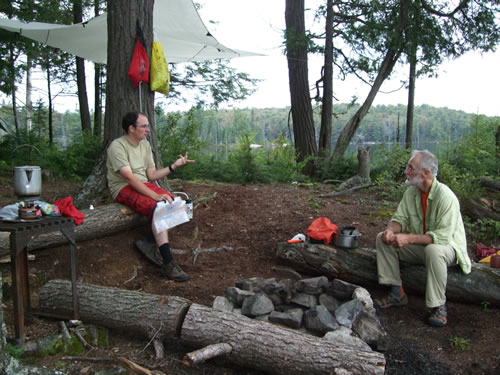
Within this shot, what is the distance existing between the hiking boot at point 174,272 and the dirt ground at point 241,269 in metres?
0.06

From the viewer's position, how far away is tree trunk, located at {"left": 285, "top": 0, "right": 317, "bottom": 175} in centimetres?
948

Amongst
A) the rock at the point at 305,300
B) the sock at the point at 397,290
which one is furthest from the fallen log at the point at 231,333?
the sock at the point at 397,290

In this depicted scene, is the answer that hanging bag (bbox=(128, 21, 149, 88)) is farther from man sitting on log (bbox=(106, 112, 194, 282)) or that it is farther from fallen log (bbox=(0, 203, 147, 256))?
fallen log (bbox=(0, 203, 147, 256))

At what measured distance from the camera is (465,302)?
3520 millimetres

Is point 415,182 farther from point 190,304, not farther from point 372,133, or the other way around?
point 372,133

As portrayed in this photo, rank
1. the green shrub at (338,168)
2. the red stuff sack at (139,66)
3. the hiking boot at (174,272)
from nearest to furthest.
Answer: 1. the hiking boot at (174,272)
2. the red stuff sack at (139,66)
3. the green shrub at (338,168)

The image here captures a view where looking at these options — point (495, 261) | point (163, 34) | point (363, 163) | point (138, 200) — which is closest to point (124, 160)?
point (138, 200)

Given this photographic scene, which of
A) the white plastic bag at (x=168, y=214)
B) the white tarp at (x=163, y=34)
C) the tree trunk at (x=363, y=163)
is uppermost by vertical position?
the white tarp at (x=163, y=34)

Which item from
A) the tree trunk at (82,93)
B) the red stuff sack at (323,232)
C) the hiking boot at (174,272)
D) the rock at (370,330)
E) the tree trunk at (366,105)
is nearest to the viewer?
the rock at (370,330)

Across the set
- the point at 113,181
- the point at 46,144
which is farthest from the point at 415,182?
the point at 46,144

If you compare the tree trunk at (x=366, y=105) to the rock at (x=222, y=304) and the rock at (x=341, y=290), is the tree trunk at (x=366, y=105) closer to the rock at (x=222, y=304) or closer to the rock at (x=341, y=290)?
the rock at (x=341, y=290)

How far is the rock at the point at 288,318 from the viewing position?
3.02 metres

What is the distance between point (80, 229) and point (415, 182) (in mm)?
2911

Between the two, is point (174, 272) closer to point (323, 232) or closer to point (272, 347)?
point (323, 232)
